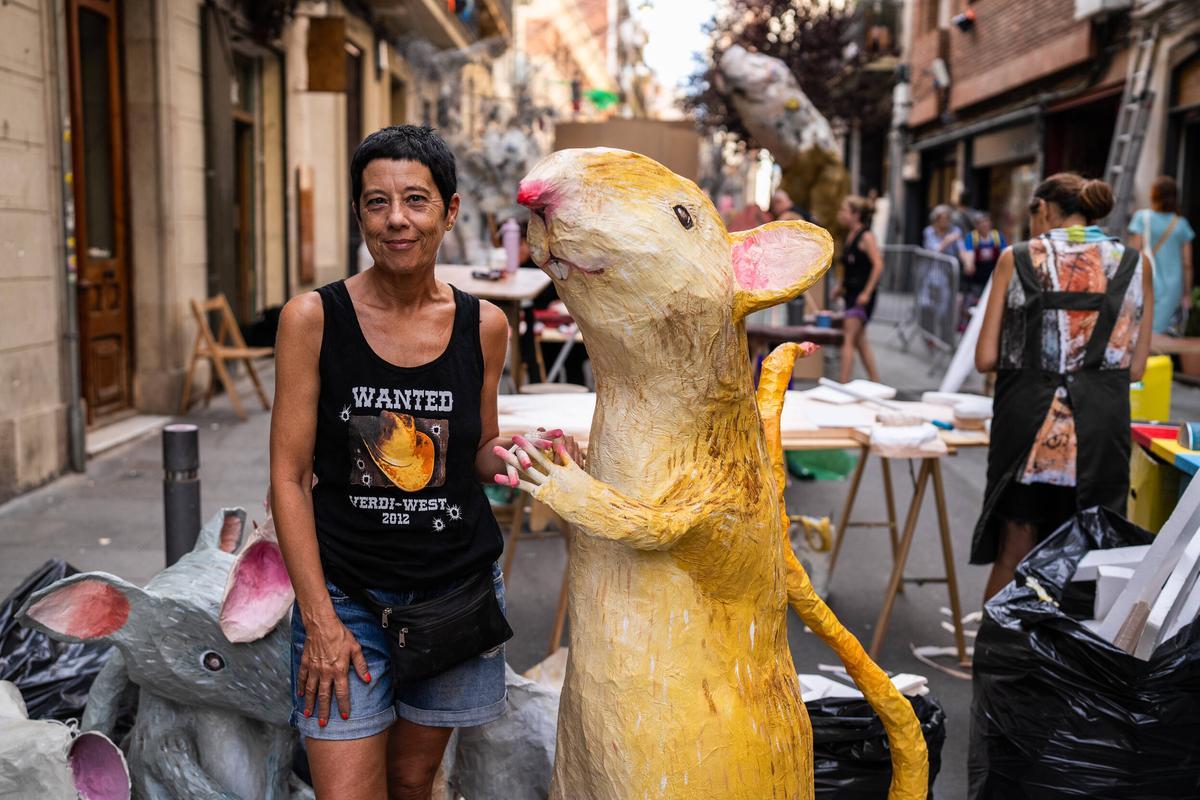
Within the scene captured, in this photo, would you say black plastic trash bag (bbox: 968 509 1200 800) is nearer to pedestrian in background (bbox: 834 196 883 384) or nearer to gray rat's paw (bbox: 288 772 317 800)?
gray rat's paw (bbox: 288 772 317 800)

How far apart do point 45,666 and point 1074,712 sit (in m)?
2.62

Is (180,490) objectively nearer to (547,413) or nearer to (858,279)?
(547,413)

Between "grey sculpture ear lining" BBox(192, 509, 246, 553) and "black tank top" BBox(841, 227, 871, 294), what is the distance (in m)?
8.01

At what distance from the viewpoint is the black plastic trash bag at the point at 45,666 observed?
9.36ft

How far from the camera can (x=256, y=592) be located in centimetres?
238

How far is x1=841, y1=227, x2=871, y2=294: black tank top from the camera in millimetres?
10078

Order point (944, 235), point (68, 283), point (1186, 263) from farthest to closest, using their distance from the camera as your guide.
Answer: point (944, 235) → point (1186, 263) → point (68, 283)

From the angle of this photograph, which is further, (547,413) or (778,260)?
(547,413)

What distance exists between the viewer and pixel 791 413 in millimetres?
4410

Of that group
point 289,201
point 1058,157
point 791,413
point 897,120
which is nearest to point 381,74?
point 289,201

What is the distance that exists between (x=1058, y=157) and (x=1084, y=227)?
14003mm

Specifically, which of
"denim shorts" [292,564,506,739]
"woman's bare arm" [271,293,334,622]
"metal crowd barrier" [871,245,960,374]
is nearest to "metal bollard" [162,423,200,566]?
"denim shorts" [292,564,506,739]

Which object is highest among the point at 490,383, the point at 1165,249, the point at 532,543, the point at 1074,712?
the point at 1165,249

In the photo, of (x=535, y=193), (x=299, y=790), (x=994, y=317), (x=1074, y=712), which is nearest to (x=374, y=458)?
(x=535, y=193)
